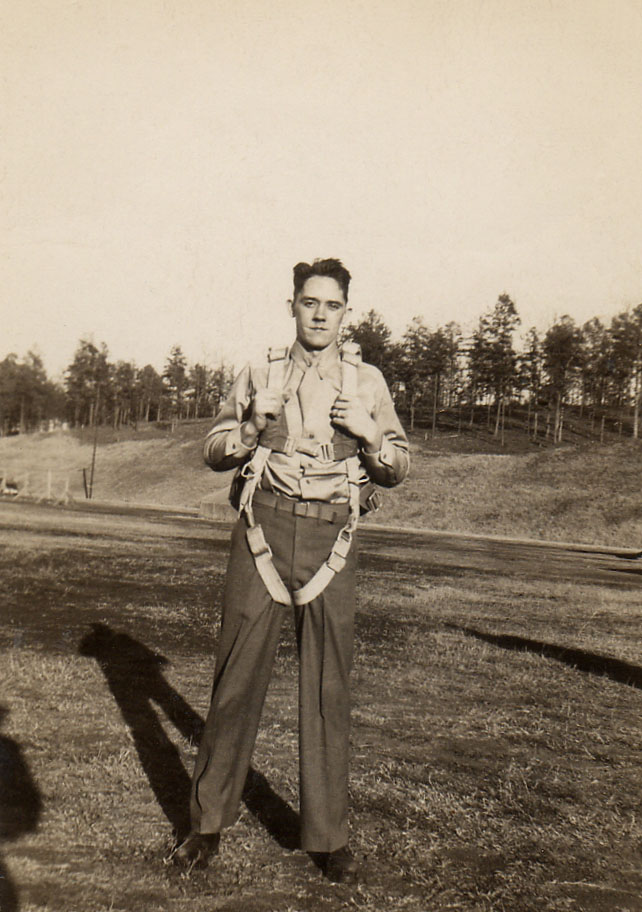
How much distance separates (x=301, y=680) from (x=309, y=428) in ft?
3.95

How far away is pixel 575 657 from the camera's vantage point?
28.3 ft

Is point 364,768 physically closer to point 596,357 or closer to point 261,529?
point 261,529

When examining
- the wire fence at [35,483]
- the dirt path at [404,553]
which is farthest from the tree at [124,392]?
the dirt path at [404,553]

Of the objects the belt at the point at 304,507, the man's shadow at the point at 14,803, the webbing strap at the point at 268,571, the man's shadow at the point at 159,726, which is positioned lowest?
the man's shadow at the point at 159,726

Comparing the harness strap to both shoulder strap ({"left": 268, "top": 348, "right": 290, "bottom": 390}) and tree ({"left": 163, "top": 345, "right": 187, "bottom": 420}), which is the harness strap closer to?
shoulder strap ({"left": 268, "top": 348, "right": 290, "bottom": 390})

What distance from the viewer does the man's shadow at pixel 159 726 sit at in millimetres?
3857

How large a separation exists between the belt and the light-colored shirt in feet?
0.09

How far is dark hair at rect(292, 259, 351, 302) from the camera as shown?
139 inches

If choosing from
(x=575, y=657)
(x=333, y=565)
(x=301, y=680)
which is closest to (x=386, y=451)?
(x=333, y=565)

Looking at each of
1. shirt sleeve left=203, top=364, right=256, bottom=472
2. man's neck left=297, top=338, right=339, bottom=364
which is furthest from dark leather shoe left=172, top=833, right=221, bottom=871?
man's neck left=297, top=338, right=339, bottom=364

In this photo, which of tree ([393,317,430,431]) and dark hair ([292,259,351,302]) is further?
tree ([393,317,430,431])

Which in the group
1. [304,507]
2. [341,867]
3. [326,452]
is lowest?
[341,867]

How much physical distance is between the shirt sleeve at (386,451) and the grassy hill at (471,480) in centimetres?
4093

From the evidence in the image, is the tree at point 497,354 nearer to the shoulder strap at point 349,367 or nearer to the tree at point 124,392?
the tree at point 124,392
